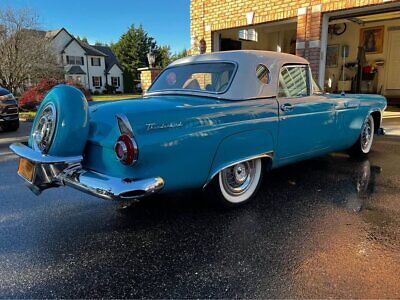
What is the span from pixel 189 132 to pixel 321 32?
7.78 metres

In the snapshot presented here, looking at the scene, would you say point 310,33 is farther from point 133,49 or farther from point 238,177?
point 133,49

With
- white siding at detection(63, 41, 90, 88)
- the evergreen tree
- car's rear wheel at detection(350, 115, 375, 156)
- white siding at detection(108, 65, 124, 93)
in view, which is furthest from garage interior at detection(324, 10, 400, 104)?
the evergreen tree

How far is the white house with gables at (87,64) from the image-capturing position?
43062 mm

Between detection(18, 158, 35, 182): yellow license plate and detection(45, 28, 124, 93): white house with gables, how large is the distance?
4007 cm

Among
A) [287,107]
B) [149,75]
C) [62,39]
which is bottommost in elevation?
[287,107]

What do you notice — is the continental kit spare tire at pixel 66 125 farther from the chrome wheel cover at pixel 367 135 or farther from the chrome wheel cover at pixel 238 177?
the chrome wheel cover at pixel 367 135

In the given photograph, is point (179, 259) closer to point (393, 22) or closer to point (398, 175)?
point (398, 175)

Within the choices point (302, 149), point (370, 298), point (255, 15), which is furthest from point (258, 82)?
point (255, 15)

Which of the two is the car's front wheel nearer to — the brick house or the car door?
the car door

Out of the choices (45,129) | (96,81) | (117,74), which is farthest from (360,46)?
(117,74)

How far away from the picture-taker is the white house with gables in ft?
141

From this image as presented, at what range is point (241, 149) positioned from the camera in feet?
10.6

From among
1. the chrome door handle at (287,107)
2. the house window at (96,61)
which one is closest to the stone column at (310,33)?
the chrome door handle at (287,107)

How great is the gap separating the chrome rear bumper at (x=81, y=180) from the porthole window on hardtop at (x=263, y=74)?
5.48 ft
